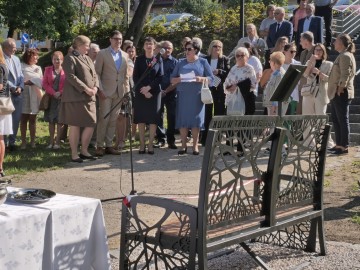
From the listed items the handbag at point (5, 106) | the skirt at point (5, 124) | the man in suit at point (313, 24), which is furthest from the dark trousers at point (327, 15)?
the handbag at point (5, 106)

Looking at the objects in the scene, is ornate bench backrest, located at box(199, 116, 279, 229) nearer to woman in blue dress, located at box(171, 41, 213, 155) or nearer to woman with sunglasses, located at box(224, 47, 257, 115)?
woman with sunglasses, located at box(224, 47, 257, 115)

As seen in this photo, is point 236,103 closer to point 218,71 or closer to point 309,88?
point 218,71

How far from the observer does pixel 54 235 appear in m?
3.74

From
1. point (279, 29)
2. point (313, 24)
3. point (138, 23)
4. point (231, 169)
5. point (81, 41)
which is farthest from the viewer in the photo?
point (138, 23)

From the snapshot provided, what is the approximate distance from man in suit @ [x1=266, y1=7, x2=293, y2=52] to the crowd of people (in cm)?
225

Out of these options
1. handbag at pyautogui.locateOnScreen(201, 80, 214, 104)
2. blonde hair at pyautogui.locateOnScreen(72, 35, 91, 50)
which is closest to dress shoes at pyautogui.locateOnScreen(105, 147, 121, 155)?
handbag at pyautogui.locateOnScreen(201, 80, 214, 104)

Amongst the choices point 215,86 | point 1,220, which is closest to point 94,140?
point 215,86

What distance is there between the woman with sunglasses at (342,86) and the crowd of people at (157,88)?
2cm

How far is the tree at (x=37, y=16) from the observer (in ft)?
74.7

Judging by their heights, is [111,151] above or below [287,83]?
below

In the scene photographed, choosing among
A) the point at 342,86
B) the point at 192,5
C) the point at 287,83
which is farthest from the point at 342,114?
the point at 192,5

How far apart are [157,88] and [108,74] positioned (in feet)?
2.99

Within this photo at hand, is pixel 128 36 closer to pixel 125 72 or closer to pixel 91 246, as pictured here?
pixel 125 72

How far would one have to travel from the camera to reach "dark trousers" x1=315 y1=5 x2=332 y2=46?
53.8ft
